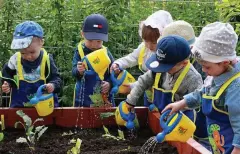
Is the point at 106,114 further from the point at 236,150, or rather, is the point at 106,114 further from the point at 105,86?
the point at 236,150

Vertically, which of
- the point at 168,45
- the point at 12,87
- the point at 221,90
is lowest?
the point at 12,87

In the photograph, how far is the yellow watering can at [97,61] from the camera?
3.86m

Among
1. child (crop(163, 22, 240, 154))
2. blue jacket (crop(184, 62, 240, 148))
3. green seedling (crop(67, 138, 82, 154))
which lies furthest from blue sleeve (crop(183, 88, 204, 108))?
green seedling (crop(67, 138, 82, 154))

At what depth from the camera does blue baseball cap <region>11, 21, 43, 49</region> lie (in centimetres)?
394

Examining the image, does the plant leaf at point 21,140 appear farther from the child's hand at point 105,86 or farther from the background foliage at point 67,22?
the background foliage at point 67,22

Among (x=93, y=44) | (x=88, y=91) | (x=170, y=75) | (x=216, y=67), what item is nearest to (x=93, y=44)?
(x=93, y=44)

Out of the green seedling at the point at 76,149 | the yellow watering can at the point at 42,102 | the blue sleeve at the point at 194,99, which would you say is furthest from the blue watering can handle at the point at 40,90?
the blue sleeve at the point at 194,99

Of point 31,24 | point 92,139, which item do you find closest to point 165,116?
point 92,139

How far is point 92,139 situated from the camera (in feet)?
12.4

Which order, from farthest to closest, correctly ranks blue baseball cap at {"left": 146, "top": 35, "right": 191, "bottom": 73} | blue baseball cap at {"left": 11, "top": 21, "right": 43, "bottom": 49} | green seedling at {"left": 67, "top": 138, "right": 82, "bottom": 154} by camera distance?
1. blue baseball cap at {"left": 11, "top": 21, "right": 43, "bottom": 49}
2. green seedling at {"left": 67, "top": 138, "right": 82, "bottom": 154}
3. blue baseball cap at {"left": 146, "top": 35, "right": 191, "bottom": 73}

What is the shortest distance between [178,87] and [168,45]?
0.44 meters

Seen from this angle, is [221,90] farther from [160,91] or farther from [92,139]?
[92,139]

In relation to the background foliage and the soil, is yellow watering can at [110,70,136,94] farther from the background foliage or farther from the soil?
the background foliage

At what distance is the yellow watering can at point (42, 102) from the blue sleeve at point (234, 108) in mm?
1709
